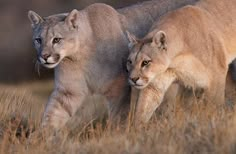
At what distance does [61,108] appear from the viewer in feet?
43.0

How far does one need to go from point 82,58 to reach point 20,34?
20012 millimetres

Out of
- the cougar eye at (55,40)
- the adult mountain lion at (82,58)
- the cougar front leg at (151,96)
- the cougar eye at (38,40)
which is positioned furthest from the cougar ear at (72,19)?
the cougar front leg at (151,96)

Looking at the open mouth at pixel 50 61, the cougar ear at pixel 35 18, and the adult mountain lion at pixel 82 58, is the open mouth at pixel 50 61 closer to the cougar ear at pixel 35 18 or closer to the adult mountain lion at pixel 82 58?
the adult mountain lion at pixel 82 58

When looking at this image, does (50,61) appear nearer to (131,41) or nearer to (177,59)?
(131,41)

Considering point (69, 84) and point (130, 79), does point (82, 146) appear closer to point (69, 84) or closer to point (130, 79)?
point (130, 79)

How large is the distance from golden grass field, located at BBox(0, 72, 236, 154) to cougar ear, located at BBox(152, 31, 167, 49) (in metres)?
0.82

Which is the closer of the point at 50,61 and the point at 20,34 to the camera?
the point at 50,61

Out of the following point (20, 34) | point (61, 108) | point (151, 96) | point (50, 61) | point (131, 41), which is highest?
point (131, 41)

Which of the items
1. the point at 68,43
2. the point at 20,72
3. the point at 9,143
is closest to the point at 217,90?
the point at 68,43

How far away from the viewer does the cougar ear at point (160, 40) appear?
12.0 meters

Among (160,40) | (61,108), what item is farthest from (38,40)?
(160,40)

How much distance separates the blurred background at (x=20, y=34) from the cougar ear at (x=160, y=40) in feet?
→ 37.1

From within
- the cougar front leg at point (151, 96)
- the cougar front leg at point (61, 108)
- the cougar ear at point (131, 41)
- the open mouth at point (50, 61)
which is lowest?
the cougar front leg at point (61, 108)

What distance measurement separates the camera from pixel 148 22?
13656 mm
